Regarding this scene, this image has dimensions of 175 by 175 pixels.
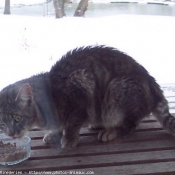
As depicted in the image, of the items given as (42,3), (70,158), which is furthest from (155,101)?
(42,3)

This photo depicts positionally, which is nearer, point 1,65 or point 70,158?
point 70,158

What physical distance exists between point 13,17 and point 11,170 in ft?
5.07

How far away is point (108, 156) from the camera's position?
1.41 metres

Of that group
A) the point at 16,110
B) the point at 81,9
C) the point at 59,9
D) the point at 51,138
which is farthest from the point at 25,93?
the point at 81,9

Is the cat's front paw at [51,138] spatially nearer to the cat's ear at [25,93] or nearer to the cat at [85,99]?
the cat at [85,99]

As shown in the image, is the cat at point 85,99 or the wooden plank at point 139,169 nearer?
the wooden plank at point 139,169

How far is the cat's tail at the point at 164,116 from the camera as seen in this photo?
158 centimetres

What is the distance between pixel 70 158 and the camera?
55.2 inches

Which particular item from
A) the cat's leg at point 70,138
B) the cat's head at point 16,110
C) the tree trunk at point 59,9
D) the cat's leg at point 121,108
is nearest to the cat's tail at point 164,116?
the cat's leg at point 121,108

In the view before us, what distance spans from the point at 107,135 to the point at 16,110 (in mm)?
422

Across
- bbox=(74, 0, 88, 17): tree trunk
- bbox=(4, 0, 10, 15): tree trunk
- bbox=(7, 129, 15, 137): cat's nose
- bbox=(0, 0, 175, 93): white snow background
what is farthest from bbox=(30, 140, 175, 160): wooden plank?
bbox=(74, 0, 88, 17): tree trunk

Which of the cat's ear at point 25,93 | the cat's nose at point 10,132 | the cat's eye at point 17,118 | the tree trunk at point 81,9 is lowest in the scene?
the cat's nose at point 10,132

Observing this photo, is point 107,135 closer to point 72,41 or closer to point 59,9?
point 72,41

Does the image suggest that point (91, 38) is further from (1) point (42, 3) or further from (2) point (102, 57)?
(2) point (102, 57)
